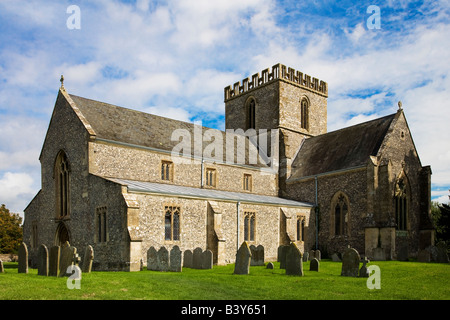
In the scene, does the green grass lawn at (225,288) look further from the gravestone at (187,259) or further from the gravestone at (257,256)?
the gravestone at (257,256)

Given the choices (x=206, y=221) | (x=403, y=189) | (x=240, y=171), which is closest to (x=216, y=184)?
(x=240, y=171)

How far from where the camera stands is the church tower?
35.1 metres

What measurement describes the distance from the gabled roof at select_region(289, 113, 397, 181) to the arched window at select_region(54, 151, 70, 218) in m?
16.2

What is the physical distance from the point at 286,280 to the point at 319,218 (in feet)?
50.6

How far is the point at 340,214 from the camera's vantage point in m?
27.9

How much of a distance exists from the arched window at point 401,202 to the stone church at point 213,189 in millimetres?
72

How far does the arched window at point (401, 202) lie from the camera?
88.0 feet

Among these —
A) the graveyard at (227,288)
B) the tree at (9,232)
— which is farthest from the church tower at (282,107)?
the tree at (9,232)

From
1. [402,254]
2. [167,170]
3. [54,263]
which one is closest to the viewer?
[54,263]

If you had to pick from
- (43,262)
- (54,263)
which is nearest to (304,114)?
(54,263)

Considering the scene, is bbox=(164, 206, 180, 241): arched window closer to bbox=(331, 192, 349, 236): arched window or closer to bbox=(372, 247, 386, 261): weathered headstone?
bbox=(372, 247, 386, 261): weathered headstone

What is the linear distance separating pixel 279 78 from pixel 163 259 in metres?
22.2

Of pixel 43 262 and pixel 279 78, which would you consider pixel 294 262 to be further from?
pixel 279 78

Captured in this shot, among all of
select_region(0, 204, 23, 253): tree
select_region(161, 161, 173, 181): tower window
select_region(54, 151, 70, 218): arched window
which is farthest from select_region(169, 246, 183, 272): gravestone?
select_region(0, 204, 23, 253): tree
